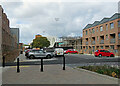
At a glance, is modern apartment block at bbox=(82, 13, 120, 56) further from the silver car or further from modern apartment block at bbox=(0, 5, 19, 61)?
modern apartment block at bbox=(0, 5, 19, 61)

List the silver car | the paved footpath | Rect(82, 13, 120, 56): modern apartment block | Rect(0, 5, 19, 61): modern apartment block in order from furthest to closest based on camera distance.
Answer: Rect(82, 13, 120, 56): modern apartment block < Rect(0, 5, 19, 61): modern apartment block < the silver car < the paved footpath

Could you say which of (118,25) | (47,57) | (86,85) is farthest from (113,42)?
(86,85)

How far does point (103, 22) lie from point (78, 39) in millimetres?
23993

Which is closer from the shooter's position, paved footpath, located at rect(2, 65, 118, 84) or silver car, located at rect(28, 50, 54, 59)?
paved footpath, located at rect(2, 65, 118, 84)

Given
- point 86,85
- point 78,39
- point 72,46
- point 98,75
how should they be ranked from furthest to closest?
point 72,46 → point 78,39 → point 98,75 → point 86,85

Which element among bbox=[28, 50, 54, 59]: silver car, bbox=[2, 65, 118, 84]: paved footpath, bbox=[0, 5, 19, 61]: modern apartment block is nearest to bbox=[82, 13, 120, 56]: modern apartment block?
bbox=[28, 50, 54, 59]: silver car

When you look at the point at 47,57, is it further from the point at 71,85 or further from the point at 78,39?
the point at 78,39

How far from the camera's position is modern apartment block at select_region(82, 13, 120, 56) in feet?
122

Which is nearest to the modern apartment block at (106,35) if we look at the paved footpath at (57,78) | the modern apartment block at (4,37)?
the modern apartment block at (4,37)

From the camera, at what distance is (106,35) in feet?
138

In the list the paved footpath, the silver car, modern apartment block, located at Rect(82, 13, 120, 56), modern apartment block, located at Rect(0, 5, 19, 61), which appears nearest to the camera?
the paved footpath

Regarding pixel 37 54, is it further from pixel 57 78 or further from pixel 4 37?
pixel 57 78

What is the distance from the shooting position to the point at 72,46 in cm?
7362

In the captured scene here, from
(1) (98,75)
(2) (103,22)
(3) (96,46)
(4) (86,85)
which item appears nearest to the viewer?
(4) (86,85)
